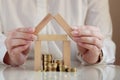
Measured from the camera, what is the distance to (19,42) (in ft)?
2.30

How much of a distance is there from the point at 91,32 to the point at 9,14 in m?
0.39

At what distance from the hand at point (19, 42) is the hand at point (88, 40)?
10cm

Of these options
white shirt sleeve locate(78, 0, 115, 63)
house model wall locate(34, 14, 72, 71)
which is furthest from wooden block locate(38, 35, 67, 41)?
white shirt sleeve locate(78, 0, 115, 63)

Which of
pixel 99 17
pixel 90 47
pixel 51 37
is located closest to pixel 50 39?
pixel 51 37

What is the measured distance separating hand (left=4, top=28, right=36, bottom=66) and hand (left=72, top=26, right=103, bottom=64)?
0.10 metres

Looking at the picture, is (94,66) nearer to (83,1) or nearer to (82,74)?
(82,74)

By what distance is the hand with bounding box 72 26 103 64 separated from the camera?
0.70 meters

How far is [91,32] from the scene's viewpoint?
28.5 inches

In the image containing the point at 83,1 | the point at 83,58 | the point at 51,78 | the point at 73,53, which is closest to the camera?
the point at 51,78

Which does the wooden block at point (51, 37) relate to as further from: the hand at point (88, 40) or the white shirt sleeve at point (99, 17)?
the white shirt sleeve at point (99, 17)

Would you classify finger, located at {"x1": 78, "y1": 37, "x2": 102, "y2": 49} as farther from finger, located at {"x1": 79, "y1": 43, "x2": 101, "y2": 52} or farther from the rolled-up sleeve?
the rolled-up sleeve

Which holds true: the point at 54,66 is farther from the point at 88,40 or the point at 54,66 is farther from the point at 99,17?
the point at 99,17

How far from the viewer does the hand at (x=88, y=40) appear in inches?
27.4

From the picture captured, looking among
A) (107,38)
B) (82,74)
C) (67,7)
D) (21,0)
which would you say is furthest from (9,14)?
(82,74)
